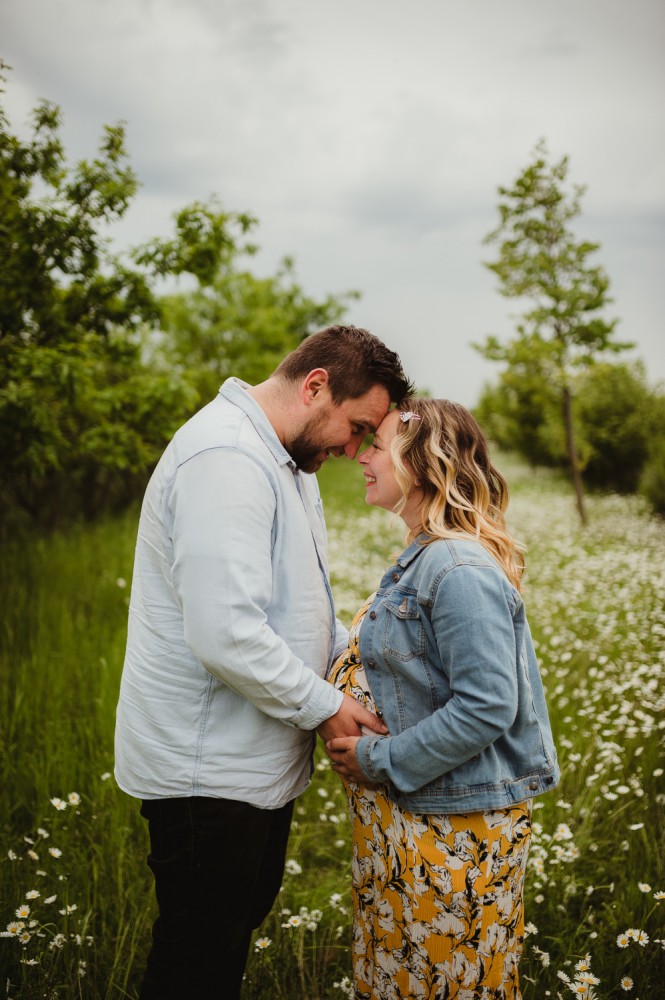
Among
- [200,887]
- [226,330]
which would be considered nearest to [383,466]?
[200,887]

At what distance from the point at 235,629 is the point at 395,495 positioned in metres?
0.80

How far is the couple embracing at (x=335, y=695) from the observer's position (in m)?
1.98

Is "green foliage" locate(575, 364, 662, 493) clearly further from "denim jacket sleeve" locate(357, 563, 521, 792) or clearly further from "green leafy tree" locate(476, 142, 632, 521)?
"denim jacket sleeve" locate(357, 563, 521, 792)

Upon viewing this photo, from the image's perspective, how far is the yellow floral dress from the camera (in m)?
2.09

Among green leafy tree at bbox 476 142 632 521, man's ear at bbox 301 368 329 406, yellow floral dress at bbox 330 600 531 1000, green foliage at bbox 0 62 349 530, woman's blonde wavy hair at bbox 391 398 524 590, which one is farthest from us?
green leafy tree at bbox 476 142 632 521

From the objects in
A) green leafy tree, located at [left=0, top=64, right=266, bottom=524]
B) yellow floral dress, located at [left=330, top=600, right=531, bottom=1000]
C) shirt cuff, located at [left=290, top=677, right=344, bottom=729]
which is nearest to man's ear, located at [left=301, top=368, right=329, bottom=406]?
shirt cuff, located at [left=290, top=677, right=344, bottom=729]

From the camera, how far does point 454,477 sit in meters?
2.28

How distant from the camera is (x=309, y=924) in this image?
2955 mm

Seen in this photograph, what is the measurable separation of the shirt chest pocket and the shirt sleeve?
0.32m

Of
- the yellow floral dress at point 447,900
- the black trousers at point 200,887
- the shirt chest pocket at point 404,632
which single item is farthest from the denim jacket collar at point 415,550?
the black trousers at point 200,887

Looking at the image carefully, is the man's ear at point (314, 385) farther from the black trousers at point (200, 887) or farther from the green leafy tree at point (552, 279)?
the green leafy tree at point (552, 279)

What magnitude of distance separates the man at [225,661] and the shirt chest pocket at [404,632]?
0.26 meters

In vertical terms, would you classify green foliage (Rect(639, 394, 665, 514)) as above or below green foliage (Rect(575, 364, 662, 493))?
below

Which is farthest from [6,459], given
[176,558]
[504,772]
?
[504,772]
